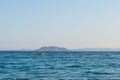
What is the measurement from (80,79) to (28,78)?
227 inches

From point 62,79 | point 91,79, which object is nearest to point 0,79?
point 62,79

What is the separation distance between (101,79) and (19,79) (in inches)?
352

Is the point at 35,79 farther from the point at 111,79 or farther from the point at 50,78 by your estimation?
the point at 111,79

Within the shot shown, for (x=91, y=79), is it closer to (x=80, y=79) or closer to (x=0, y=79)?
(x=80, y=79)

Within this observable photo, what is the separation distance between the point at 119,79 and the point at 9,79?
467 inches

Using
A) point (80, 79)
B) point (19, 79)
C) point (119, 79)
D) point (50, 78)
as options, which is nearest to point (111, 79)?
point (119, 79)

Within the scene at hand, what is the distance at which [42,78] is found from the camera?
132ft

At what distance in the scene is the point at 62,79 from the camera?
128ft

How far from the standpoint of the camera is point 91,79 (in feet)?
130

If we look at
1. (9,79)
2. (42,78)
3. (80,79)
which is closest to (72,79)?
(80,79)

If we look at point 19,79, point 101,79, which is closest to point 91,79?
point 101,79

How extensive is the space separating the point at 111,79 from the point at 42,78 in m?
7.62

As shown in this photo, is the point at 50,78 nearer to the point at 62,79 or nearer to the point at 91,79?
the point at 62,79

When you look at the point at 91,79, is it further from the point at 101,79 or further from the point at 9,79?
the point at 9,79
